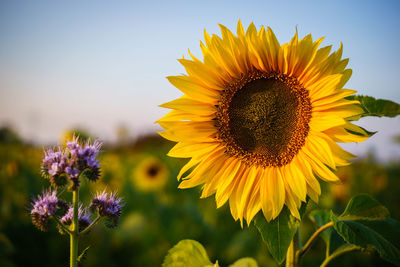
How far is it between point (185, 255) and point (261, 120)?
33.0 inches

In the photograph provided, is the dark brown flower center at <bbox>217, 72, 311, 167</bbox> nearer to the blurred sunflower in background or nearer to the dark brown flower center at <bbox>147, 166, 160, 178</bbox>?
the blurred sunflower in background

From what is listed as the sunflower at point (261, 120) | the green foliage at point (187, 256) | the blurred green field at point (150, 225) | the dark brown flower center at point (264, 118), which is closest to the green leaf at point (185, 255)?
the green foliage at point (187, 256)

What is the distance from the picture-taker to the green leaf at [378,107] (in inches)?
61.1

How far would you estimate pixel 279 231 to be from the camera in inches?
58.6

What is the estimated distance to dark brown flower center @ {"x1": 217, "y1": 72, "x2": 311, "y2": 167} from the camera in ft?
6.05

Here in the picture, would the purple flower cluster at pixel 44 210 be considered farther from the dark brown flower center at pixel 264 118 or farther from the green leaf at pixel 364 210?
the green leaf at pixel 364 210

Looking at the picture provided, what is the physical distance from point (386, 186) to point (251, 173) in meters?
5.95

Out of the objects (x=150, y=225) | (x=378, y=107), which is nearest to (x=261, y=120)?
(x=378, y=107)

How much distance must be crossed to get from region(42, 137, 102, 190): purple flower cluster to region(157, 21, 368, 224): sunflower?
0.56 m

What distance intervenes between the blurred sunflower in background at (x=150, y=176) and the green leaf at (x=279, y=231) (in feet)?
17.2

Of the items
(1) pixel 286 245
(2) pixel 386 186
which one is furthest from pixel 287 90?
(2) pixel 386 186

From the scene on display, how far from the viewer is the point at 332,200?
5.23 m

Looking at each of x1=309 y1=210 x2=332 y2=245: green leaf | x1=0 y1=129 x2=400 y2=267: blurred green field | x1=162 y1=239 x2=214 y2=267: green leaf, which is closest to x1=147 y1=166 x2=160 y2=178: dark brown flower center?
x1=0 y1=129 x2=400 y2=267: blurred green field

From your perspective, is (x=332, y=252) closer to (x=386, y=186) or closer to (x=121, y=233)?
(x=121, y=233)
